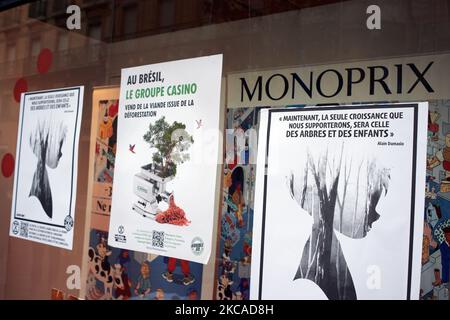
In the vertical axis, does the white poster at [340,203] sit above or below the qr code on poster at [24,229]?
above

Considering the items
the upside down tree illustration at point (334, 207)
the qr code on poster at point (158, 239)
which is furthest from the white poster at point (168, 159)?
the upside down tree illustration at point (334, 207)

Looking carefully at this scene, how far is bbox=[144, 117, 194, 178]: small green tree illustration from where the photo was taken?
7.70 feet

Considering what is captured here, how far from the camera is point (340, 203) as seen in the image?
193 cm

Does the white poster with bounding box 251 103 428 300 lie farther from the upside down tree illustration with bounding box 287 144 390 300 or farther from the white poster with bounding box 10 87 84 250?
the white poster with bounding box 10 87 84 250

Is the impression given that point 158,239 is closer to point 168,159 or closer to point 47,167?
point 168,159

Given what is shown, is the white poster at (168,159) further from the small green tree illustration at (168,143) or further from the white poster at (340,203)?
the white poster at (340,203)

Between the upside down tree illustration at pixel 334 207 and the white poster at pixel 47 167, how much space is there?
1.37 metres

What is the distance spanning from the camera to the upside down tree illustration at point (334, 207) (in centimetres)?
187

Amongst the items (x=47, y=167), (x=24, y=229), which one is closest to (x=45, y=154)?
(x=47, y=167)

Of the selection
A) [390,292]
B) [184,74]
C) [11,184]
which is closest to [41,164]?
[11,184]

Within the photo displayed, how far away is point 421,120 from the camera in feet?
5.86

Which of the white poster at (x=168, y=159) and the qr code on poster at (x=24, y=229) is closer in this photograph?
the white poster at (x=168, y=159)

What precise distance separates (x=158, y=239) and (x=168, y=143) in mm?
476
